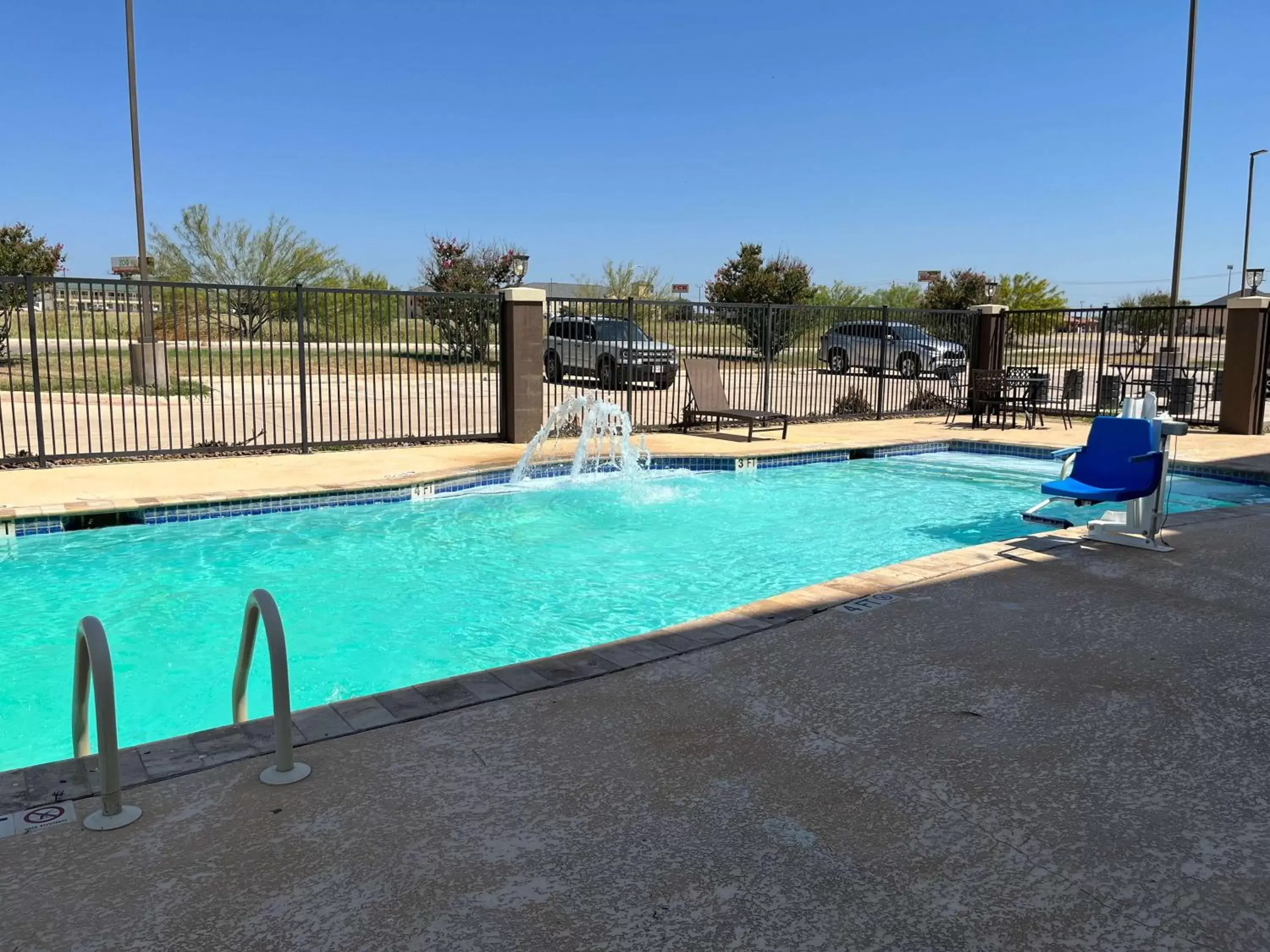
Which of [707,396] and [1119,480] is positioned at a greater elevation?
[707,396]

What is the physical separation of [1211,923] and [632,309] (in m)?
11.6

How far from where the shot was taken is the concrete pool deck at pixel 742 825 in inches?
88.9

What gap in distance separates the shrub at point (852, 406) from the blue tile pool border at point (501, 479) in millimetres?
3129

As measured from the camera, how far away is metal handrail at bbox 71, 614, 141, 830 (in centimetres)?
256

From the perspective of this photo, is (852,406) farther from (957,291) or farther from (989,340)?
(957,291)

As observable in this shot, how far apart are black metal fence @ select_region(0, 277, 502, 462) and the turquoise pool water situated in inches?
112

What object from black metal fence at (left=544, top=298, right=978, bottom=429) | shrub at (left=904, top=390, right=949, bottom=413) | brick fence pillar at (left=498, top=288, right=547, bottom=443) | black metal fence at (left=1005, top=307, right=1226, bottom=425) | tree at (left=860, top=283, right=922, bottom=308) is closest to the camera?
brick fence pillar at (left=498, top=288, right=547, bottom=443)

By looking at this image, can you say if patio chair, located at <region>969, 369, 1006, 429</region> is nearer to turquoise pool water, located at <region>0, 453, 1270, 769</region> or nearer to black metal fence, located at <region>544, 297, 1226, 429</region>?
black metal fence, located at <region>544, 297, 1226, 429</region>

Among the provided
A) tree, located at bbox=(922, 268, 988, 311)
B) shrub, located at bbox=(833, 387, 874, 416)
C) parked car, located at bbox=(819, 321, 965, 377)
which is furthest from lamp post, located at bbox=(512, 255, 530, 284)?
tree, located at bbox=(922, 268, 988, 311)

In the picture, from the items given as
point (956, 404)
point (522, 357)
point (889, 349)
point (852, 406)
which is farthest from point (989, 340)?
point (522, 357)

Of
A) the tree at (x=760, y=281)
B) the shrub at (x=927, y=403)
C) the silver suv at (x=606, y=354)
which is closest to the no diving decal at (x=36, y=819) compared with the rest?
the silver suv at (x=606, y=354)

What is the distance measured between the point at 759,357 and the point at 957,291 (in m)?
22.6

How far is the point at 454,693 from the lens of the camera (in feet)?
12.1

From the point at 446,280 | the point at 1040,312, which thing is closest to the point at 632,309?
the point at 1040,312
